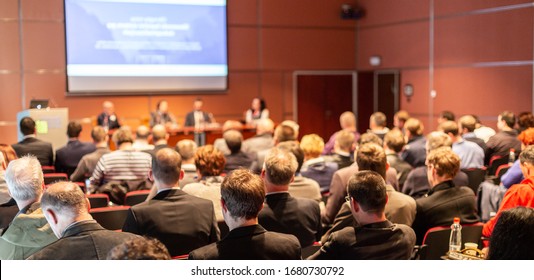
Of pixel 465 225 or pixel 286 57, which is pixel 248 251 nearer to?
pixel 465 225

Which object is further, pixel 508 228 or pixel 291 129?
pixel 291 129

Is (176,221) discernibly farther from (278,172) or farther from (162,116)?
(162,116)

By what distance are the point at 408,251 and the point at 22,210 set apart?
2054 millimetres

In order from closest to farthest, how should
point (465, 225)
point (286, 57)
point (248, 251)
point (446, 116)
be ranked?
point (248, 251) < point (465, 225) < point (446, 116) < point (286, 57)

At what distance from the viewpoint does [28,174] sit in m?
3.36

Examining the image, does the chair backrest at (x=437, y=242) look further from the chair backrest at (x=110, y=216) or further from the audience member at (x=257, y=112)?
the audience member at (x=257, y=112)

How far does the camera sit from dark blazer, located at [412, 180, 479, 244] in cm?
407

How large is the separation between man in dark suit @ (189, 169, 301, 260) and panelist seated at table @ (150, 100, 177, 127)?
823cm

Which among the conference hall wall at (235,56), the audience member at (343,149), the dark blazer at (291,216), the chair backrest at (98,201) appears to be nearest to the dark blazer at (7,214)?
the chair backrest at (98,201)

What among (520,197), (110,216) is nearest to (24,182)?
(110,216)

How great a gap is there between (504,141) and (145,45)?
675 cm

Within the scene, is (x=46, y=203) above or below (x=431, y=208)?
above

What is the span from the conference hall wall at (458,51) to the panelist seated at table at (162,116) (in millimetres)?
4839
